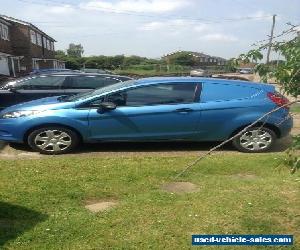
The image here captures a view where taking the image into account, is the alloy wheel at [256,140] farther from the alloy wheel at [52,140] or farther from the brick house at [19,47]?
the brick house at [19,47]

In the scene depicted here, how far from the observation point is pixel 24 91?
10.2 m

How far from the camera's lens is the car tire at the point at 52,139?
727 cm

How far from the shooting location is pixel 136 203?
473 cm

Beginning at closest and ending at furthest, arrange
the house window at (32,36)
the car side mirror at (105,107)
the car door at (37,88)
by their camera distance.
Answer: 1. the car side mirror at (105,107)
2. the car door at (37,88)
3. the house window at (32,36)

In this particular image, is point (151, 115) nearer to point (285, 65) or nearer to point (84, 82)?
point (84, 82)

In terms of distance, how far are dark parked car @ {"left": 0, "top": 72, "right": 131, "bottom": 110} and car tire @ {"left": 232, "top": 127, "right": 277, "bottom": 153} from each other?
12.3ft

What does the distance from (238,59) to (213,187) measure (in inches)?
87.6

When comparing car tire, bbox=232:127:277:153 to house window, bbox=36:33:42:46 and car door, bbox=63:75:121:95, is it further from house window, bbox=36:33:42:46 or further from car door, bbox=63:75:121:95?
house window, bbox=36:33:42:46

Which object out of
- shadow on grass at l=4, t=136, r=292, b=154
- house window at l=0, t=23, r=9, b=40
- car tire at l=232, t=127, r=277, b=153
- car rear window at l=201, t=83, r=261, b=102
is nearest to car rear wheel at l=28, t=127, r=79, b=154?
shadow on grass at l=4, t=136, r=292, b=154

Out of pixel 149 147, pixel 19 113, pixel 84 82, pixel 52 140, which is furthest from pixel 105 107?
pixel 84 82

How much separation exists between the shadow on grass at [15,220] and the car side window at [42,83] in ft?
19.0

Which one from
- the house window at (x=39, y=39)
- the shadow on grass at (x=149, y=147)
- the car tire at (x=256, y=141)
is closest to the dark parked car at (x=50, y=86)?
the shadow on grass at (x=149, y=147)

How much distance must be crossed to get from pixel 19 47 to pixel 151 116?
40.1 meters

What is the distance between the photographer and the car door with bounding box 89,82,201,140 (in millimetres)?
7273
